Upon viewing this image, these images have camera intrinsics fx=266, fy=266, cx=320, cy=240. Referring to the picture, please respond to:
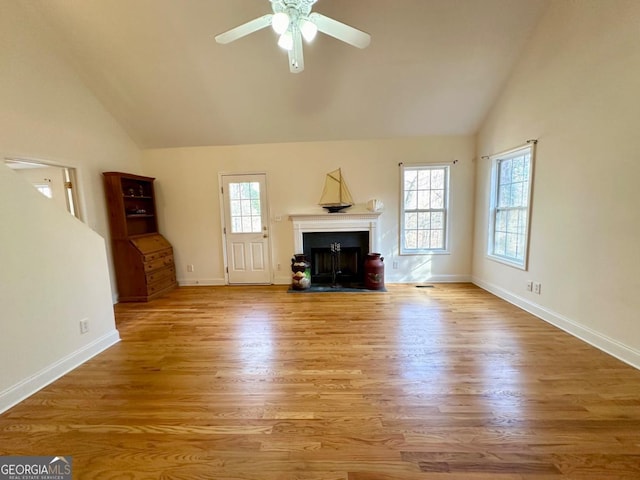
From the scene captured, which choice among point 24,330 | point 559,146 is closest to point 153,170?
point 24,330

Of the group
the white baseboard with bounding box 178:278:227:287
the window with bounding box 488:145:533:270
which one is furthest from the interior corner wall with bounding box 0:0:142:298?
the window with bounding box 488:145:533:270

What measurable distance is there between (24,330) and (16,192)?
1.03 metres

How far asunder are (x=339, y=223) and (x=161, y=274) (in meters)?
3.07

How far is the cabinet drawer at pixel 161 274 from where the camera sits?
13.4ft

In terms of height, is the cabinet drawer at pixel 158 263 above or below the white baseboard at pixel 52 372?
above

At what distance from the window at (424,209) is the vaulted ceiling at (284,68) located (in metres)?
0.67

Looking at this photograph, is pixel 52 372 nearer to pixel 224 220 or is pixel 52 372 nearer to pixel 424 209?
pixel 224 220

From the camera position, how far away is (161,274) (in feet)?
14.4

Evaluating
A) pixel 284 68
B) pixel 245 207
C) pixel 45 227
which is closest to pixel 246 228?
pixel 245 207

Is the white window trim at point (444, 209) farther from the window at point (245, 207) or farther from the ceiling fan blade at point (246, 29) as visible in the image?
the ceiling fan blade at point (246, 29)

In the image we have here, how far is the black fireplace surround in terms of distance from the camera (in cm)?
463

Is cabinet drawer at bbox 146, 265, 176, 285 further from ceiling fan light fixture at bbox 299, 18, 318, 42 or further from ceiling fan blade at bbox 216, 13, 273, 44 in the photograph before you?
ceiling fan light fixture at bbox 299, 18, 318, 42

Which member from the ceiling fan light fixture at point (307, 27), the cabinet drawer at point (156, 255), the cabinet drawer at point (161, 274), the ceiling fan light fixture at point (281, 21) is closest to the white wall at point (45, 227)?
the cabinet drawer at point (156, 255)

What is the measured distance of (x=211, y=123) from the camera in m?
4.17
